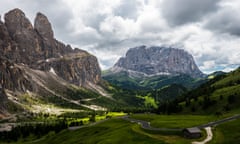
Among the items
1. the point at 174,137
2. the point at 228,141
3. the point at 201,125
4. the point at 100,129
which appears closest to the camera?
the point at 228,141

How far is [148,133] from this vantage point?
4899 inches

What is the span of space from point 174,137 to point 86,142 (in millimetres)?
47154

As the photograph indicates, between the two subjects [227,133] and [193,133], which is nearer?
[193,133]

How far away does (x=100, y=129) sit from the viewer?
16375cm

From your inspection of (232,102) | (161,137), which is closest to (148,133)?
(161,137)

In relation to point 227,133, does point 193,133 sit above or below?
above

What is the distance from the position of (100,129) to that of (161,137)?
61.0 meters

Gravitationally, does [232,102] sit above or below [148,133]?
above

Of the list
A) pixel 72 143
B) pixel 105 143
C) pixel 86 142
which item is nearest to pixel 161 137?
pixel 105 143

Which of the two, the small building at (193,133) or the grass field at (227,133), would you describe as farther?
the small building at (193,133)

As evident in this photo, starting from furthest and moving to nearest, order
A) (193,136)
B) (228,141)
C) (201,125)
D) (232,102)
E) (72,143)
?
1. (232,102)
2. (72,143)
3. (201,125)
4. (193,136)
5. (228,141)

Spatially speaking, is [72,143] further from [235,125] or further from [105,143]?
[235,125]

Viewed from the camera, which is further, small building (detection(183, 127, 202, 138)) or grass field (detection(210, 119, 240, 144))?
small building (detection(183, 127, 202, 138))

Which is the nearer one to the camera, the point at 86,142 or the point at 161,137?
the point at 161,137
